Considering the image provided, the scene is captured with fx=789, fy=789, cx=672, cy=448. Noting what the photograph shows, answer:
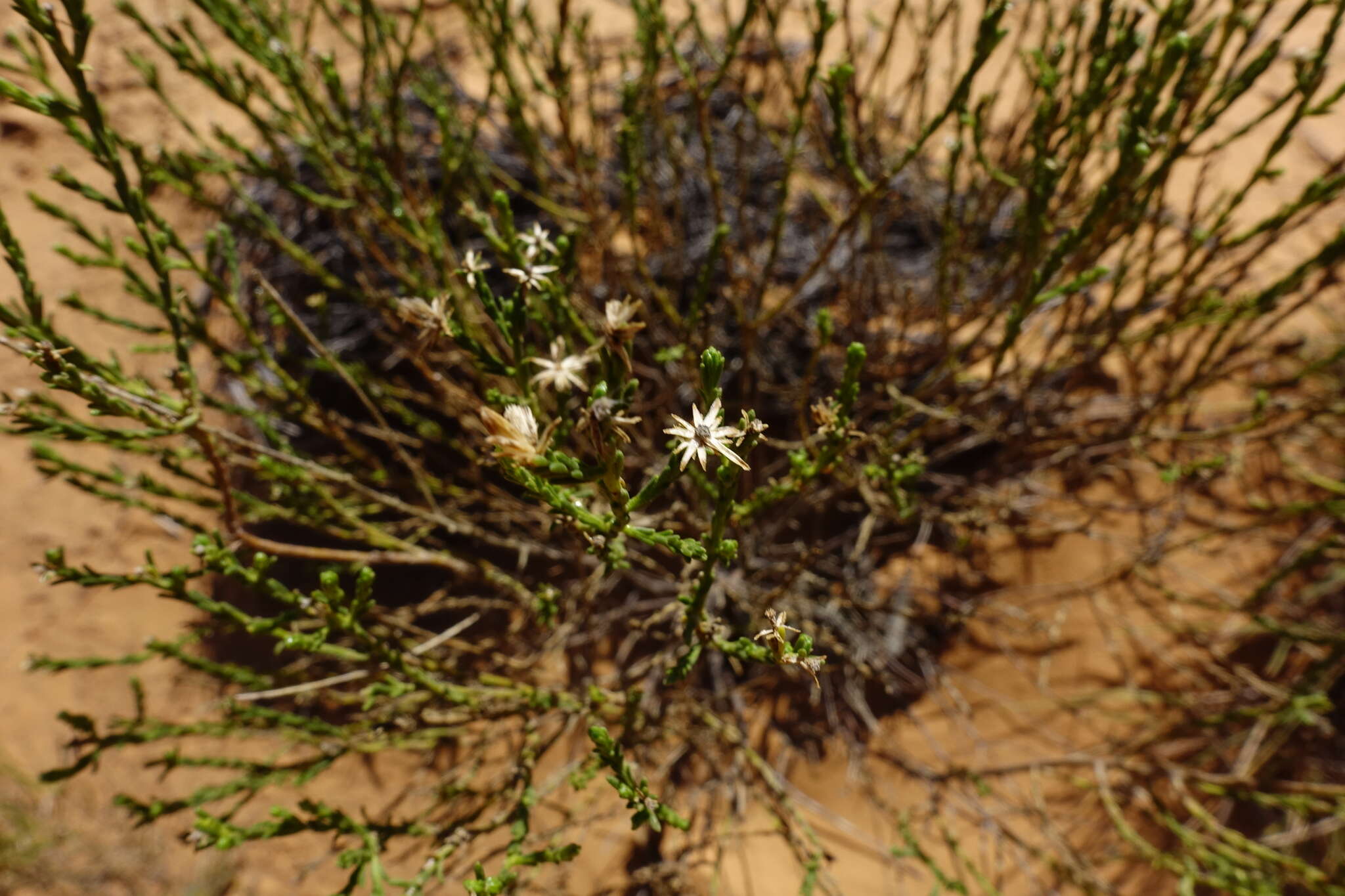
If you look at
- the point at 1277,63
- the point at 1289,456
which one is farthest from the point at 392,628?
the point at 1277,63

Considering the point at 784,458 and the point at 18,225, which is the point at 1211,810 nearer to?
the point at 784,458

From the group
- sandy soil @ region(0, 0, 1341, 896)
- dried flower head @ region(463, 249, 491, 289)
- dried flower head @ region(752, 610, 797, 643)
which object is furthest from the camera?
sandy soil @ region(0, 0, 1341, 896)

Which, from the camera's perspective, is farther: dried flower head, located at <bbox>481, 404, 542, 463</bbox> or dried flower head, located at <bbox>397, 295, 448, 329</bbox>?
dried flower head, located at <bbox>397, 295, 448, 329</bbox>

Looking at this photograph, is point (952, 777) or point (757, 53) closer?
point (952, 777)

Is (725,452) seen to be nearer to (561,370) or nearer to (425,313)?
(561,370)

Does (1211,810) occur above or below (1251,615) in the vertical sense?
below

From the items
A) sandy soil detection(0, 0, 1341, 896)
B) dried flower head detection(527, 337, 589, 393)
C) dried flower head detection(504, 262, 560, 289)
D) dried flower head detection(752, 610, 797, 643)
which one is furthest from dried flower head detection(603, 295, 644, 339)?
sandy soil detection(0, 0, 1341, 896)

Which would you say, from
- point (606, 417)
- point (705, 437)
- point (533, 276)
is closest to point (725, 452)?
point (705, 437)

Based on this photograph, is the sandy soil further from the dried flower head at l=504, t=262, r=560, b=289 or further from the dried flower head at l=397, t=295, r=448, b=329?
the dried flower head at l=397, t=295, r=448, b=329
